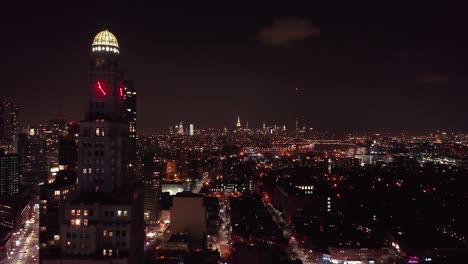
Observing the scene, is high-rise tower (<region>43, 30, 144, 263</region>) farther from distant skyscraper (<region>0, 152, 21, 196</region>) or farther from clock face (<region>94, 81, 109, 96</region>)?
distant skyscraper (<region>0, 152, 21, 196</region>)

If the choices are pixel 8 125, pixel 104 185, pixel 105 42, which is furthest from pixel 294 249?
pixel 8 125

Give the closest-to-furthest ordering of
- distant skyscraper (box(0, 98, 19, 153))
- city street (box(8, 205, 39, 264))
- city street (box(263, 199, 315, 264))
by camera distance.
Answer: city street (box(263, 199, 315, 264)), city street (box(8, 205, 39, 264)), distant skyscraper (box(0, 98, 19, 153))

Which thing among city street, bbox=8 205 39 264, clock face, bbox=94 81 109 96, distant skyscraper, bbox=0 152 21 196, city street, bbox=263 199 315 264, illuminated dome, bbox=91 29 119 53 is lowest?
city street, bbox=8 205 39 264

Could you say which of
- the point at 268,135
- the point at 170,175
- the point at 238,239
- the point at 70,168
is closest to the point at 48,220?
the point at 70,168

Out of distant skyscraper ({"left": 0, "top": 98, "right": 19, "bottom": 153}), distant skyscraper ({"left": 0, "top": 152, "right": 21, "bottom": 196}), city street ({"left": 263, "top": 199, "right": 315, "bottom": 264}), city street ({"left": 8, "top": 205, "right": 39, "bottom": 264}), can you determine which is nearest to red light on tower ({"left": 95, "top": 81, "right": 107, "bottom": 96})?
city street ({"left": 263, "top": 199, "right": 315, "bottom": 264})

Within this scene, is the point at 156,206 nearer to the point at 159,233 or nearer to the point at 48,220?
the point at 159,233

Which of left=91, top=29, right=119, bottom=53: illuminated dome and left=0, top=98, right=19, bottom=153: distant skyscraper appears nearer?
left=91, top=29, right=119, bottom=53: illuminated dome

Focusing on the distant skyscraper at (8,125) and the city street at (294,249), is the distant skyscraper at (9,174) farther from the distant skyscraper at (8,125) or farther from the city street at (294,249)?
the city street at (294,249)
